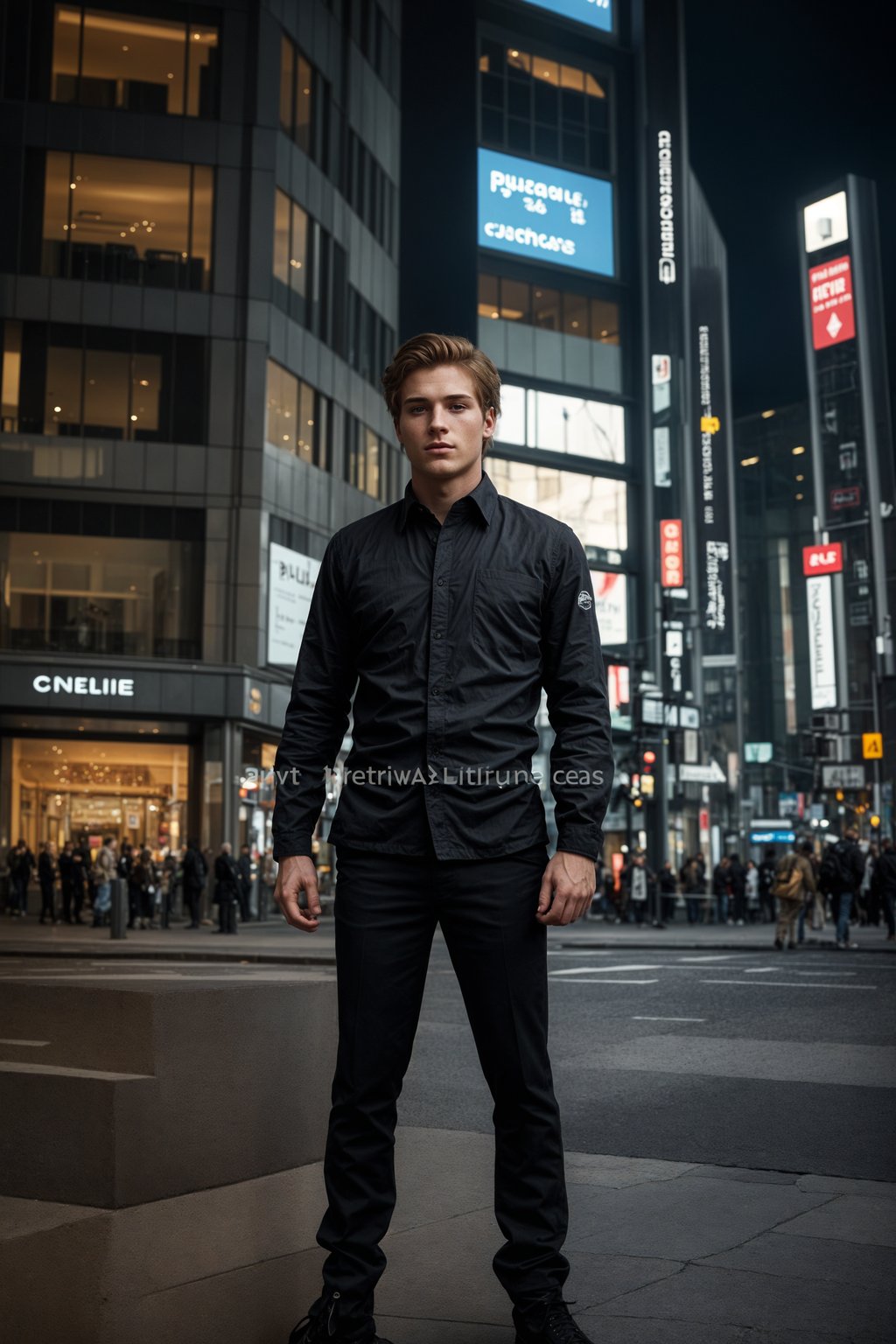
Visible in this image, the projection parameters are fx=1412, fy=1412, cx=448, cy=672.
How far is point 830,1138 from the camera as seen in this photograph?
5.99 m

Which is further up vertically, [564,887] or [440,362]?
[440,362]

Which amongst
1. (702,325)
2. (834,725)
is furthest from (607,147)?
(834,725)

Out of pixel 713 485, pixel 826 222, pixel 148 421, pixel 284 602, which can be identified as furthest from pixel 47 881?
pixel 826 222

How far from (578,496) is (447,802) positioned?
5290 cm

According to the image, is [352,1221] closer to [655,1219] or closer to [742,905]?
[655,1219]

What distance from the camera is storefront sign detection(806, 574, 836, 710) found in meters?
65.6

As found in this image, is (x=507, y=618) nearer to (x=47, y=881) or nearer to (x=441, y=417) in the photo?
(x=441, y=417)

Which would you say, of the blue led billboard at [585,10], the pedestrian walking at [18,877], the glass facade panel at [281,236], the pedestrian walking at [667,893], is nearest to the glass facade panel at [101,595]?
the pedestrian walking at [18,877]

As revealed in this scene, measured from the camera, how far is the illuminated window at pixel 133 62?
35.8 metres

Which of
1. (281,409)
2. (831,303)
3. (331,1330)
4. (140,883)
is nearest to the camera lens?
(331,1330)

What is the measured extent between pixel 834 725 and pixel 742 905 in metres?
9.68

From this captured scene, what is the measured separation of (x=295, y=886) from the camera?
11.1 feet

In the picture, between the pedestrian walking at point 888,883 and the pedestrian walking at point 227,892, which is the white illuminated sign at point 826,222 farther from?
the pedestrian walking at point 227,892

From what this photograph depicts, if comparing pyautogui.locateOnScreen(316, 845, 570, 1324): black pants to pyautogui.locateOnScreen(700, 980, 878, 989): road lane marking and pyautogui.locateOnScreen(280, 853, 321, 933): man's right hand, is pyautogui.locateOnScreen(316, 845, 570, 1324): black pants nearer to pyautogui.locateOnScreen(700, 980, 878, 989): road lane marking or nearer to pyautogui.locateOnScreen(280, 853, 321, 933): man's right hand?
pyautogui.locateOnScreen(280, 853, 321, 933): man's right hand
